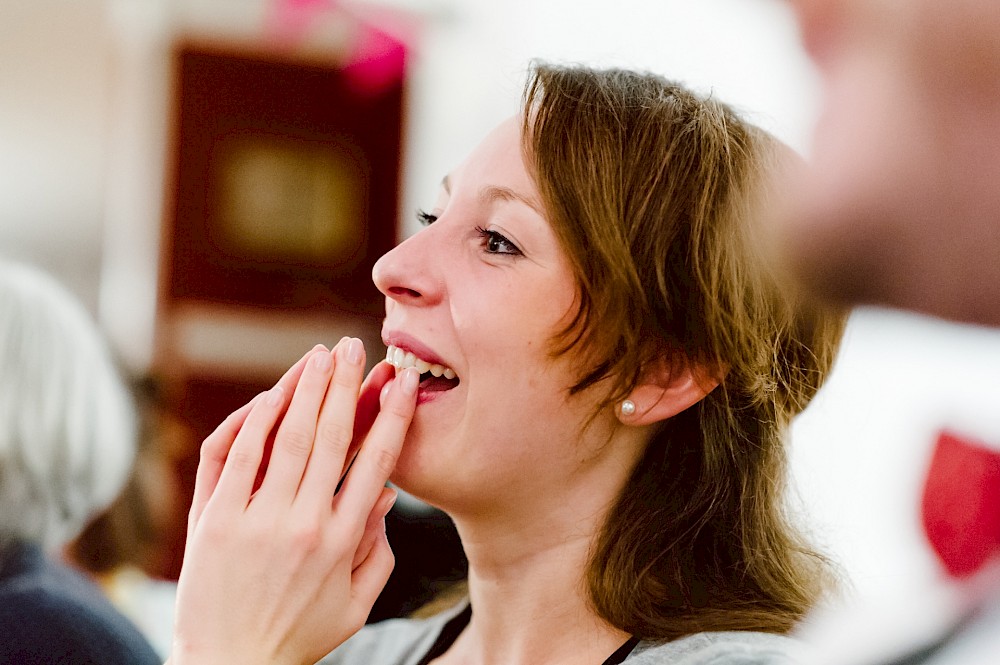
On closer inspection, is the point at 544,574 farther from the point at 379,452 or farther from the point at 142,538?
the point at 142,538

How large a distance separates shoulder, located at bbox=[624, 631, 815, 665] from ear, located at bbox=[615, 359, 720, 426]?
0.20 meters

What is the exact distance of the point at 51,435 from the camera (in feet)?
5.11

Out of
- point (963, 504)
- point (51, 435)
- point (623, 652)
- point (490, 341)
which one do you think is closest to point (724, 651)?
point (623, 652)

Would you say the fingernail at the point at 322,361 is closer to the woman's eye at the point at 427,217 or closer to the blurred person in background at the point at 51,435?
the woman's eye at the point at 427,217

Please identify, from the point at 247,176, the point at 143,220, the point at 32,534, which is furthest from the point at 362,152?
the point at 32,534

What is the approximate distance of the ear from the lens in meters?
0.91

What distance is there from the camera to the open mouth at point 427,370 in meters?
0.91

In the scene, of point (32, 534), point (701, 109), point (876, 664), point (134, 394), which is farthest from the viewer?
point (134, 394)

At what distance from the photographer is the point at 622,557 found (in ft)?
2.96

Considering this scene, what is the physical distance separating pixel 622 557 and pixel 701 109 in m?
0.43

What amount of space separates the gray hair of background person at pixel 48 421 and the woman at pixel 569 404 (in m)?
0.80

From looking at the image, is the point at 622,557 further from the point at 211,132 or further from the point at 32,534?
the point at 211,132

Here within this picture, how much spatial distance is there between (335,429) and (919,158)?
0.53m

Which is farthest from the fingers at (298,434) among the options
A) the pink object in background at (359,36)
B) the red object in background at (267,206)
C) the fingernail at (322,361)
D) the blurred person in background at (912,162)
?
the pink object in background at (359,36)
